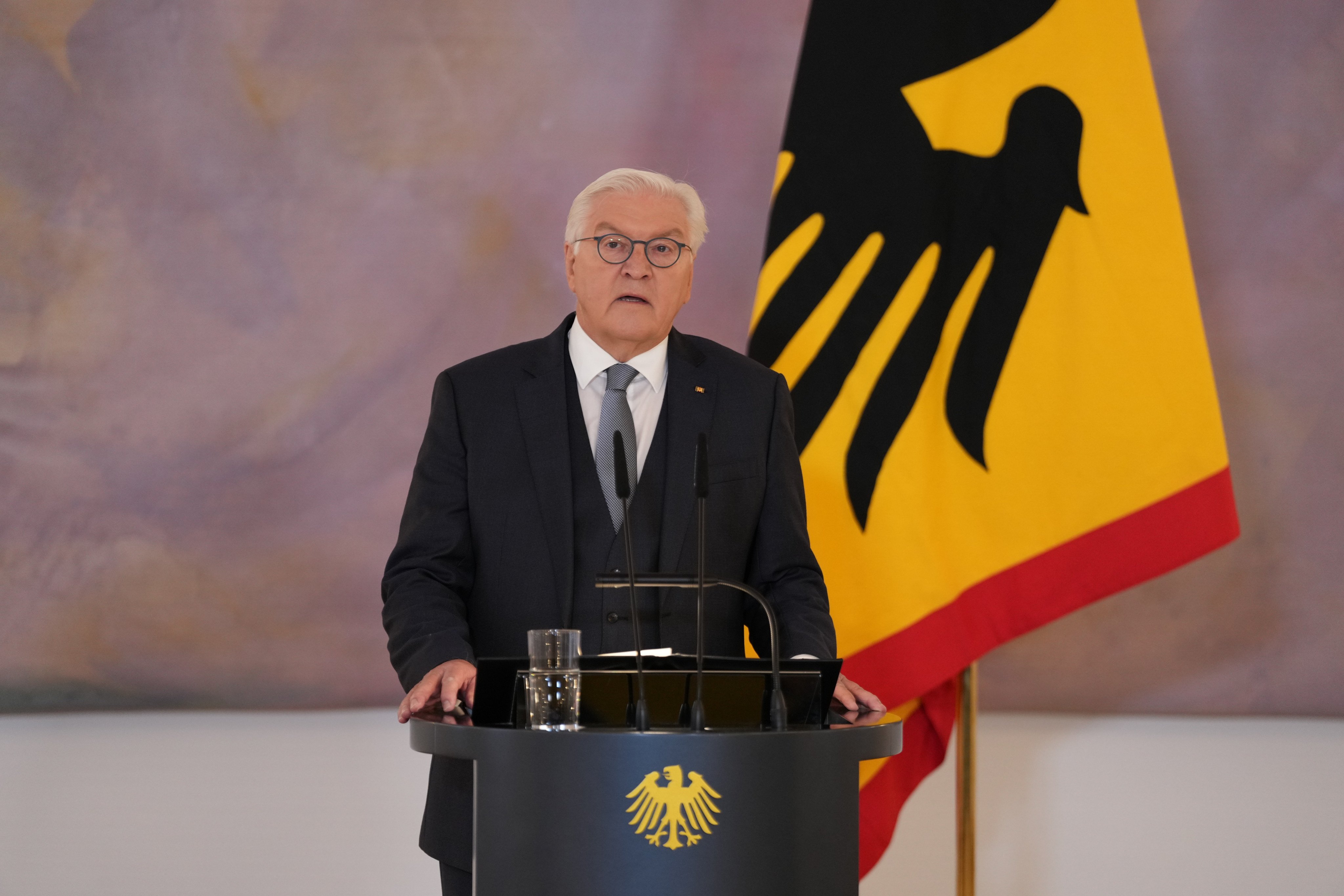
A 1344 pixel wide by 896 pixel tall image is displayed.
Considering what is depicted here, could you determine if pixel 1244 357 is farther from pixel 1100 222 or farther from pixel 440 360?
pixel 440 360

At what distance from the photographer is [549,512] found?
1983mm

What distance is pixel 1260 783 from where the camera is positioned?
292 centimetres

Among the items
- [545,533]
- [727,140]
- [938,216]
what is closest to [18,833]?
[545,533]

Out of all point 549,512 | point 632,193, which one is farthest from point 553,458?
point 632,193

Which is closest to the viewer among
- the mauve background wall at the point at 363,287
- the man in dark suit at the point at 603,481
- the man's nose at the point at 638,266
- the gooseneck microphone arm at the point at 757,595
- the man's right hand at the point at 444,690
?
Result: the gooseneck microphone arm at the point at 757,595

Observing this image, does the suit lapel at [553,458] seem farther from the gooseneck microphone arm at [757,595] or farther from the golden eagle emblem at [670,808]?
the golden eagle emblem at [670,808]

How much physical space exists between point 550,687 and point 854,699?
1.50 feet

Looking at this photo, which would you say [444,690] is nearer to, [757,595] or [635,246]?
[757,595]

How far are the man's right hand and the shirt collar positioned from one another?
26.6 inches

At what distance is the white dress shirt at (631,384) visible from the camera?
6.90ft

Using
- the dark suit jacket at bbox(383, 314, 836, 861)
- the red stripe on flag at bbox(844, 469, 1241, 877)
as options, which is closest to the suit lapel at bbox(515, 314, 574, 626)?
the dark suit jacket at bbox(383, 314, 836, 861)

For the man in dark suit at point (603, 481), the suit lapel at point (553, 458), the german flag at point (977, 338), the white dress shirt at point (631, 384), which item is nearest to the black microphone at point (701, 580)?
the man in dark suit at point (603, 481)

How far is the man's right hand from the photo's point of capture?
152 centimetres

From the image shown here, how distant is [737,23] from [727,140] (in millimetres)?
298
